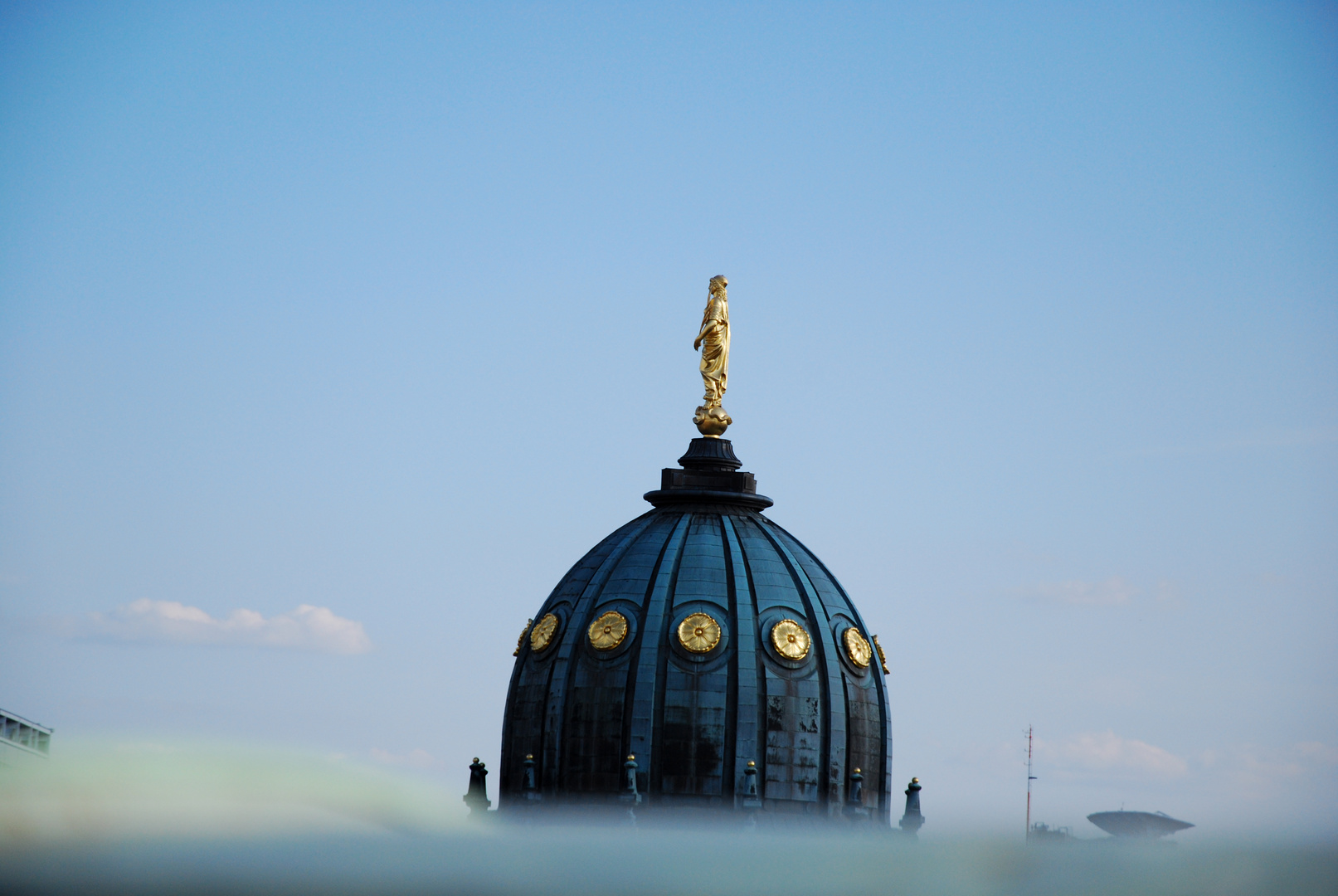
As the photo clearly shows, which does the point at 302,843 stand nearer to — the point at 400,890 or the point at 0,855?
the point at 400,890

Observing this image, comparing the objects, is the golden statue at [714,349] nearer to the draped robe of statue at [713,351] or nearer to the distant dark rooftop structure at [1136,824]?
the draped robe of statue at [713,351]

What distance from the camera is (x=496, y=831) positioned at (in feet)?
158

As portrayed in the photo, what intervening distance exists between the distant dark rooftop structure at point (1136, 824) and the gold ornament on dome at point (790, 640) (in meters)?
20.7

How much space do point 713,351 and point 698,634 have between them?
13.8 meters

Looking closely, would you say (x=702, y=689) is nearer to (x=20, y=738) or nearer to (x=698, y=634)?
(x=698, y=634)

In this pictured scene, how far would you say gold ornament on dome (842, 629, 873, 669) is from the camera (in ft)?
248

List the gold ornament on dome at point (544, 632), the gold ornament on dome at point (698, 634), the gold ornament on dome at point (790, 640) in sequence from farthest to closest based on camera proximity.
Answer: the gold ornament on dome at point (544, 632)
the gold ornament on dome at point (790, 640)
the gold ornament on dome at point (698, 634)

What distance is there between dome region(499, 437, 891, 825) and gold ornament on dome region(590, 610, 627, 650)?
0.20 feet

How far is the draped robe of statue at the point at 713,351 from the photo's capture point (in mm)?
82562

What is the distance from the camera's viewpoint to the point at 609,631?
7456cm

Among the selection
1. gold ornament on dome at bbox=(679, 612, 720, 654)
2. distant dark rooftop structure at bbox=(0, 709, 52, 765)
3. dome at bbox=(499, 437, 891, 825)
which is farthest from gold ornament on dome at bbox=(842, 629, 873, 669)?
distant dark rooftop structure at bbox=(0, 709, 52, 765)

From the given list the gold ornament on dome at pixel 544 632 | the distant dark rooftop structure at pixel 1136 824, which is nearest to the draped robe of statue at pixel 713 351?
the gold ornament on dome at pixel 544 632

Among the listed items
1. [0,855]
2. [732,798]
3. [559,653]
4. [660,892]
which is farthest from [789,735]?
[0,855]

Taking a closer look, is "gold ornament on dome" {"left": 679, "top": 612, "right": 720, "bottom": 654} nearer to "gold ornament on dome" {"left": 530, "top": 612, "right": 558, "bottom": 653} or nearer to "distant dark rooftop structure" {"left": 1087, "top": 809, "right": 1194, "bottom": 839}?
"gold ornament on dome" {"left": 530, "top": 612, "right": 558, "bottom": 653}
